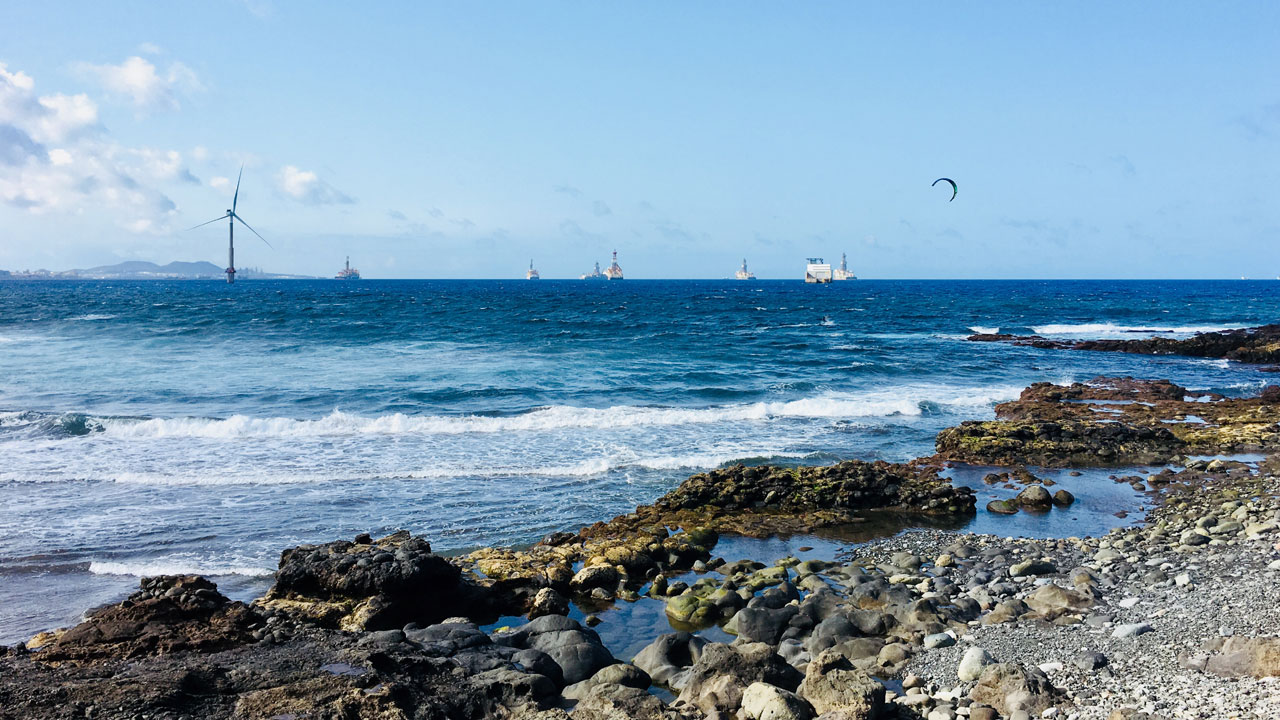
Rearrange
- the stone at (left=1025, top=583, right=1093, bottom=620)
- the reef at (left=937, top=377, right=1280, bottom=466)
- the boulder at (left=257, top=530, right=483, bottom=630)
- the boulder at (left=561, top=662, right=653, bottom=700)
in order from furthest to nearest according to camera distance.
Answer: the reef at (left=937, top=377, right=1280, bottom=466) → the boulder at (left=257, top=530, right=483, bottom=630) → the stone at (left=1025, top=583, right=1093, bottom=620) → the boulder at (left=561, top=662, right=653, bottom=700)

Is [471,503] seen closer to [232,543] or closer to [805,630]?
[232,543]

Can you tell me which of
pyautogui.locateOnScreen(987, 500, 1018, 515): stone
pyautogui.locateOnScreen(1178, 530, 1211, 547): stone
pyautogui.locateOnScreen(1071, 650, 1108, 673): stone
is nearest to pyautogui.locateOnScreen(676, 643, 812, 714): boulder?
pyautogui.locateOnScreen(1071, 650, 1108, 673): stone

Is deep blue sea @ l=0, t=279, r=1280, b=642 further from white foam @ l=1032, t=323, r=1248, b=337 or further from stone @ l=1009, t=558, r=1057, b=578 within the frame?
stone @ l=1009, t=558, r=1057, b=578

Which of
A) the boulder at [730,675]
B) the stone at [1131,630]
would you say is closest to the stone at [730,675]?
the boulder at [730,675]

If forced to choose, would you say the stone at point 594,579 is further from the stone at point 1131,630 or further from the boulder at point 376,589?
the stone at point 1131,630

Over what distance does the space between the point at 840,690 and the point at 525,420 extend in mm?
16315

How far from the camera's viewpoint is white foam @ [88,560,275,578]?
11180mm

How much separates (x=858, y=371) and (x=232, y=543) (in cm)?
2600

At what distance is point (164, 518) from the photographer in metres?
13.7

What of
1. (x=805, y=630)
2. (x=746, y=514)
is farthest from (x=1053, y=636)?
(x=746, y=514)

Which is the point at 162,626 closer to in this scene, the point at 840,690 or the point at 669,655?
the point at 669,655

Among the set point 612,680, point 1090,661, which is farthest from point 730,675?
point 1090,661

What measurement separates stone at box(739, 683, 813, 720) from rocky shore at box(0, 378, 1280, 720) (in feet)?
0.06

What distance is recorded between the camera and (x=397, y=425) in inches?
855
